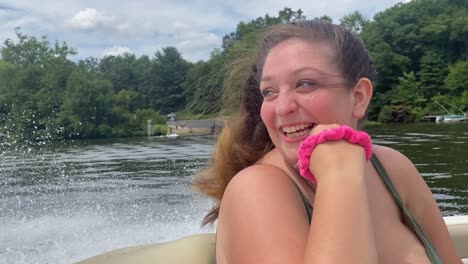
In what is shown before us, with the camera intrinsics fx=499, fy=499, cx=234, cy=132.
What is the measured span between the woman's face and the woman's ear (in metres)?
0.02

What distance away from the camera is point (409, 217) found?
4.06 ft

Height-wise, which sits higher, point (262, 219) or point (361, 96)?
point (361, 96)

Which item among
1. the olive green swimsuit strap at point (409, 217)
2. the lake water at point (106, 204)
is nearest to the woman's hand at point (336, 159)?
the olive green swimsuit strap at point (409, 217)

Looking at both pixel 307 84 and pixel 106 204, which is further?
pixel 106 204

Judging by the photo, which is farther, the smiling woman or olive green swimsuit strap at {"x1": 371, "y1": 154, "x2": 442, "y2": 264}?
olive green swimsuit strap at {"x1": 371, "y1": 154, "x2": 442, "y2": 264}

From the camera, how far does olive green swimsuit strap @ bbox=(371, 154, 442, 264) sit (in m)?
1.21

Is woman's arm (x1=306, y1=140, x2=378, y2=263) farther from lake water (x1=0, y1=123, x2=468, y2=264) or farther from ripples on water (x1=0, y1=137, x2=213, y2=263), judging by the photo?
ripples on water (x1=0, y1=137, x2=213, y2=263)

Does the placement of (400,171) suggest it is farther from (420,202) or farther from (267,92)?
(267,92)

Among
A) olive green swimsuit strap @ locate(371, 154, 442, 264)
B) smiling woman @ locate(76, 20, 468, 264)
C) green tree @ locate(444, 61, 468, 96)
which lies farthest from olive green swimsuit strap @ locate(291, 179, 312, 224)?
green tree @ locate(444, 61, 468, 96)

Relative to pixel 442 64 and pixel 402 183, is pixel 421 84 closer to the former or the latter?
pixel 442 64

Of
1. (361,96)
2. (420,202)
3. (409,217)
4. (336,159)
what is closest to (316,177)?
(336,159)

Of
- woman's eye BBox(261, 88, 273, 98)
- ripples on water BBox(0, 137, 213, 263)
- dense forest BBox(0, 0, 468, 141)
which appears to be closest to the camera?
woman's eye BBox(261, 88, 273, 98)

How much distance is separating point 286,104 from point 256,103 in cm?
29

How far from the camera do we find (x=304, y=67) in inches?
41.7
